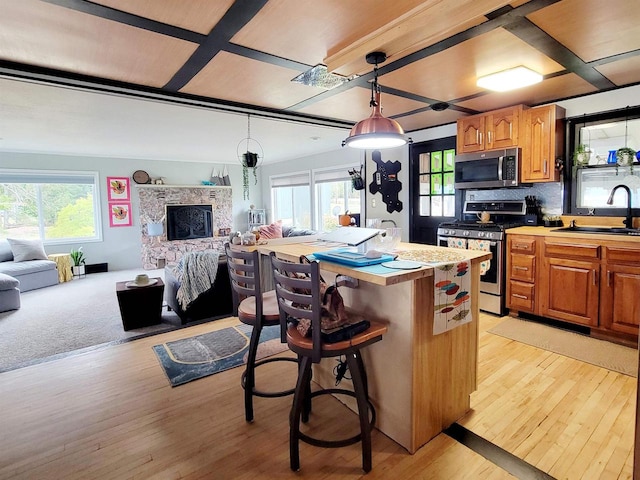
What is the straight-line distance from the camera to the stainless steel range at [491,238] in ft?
12.1

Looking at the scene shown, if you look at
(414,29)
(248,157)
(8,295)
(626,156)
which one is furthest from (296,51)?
(8,295)

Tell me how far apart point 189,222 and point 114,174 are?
1.76 meters

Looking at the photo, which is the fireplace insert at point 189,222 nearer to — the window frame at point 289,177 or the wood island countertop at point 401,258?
the window frame at point 289,177

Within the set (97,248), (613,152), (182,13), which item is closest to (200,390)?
(182,13)

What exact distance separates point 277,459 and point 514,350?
219 cm

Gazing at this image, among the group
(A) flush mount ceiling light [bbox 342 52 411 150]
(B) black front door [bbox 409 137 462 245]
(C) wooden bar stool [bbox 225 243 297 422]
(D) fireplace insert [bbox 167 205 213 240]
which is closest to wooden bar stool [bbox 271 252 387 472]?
(C) wooden bar stool [bbox 225 243 297 422]

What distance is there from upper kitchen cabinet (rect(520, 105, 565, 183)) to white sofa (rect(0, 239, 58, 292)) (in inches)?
278

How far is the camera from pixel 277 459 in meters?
1.75

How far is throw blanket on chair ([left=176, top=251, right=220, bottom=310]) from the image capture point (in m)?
3.77

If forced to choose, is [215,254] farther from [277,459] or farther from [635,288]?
[635,288]

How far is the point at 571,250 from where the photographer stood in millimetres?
3180

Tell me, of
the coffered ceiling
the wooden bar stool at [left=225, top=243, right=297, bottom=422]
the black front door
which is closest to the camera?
the coffered ceiling

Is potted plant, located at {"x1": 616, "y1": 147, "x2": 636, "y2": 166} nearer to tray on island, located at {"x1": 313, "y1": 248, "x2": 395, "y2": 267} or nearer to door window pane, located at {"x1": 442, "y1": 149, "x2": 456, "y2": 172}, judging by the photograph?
door window pane, located at {"x1": 442, "y1": 149, "x2": 456, "y2": 172}

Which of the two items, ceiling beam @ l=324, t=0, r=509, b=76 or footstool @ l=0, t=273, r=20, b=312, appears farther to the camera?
footstool @ l=0, t=273, r=20, b=312
